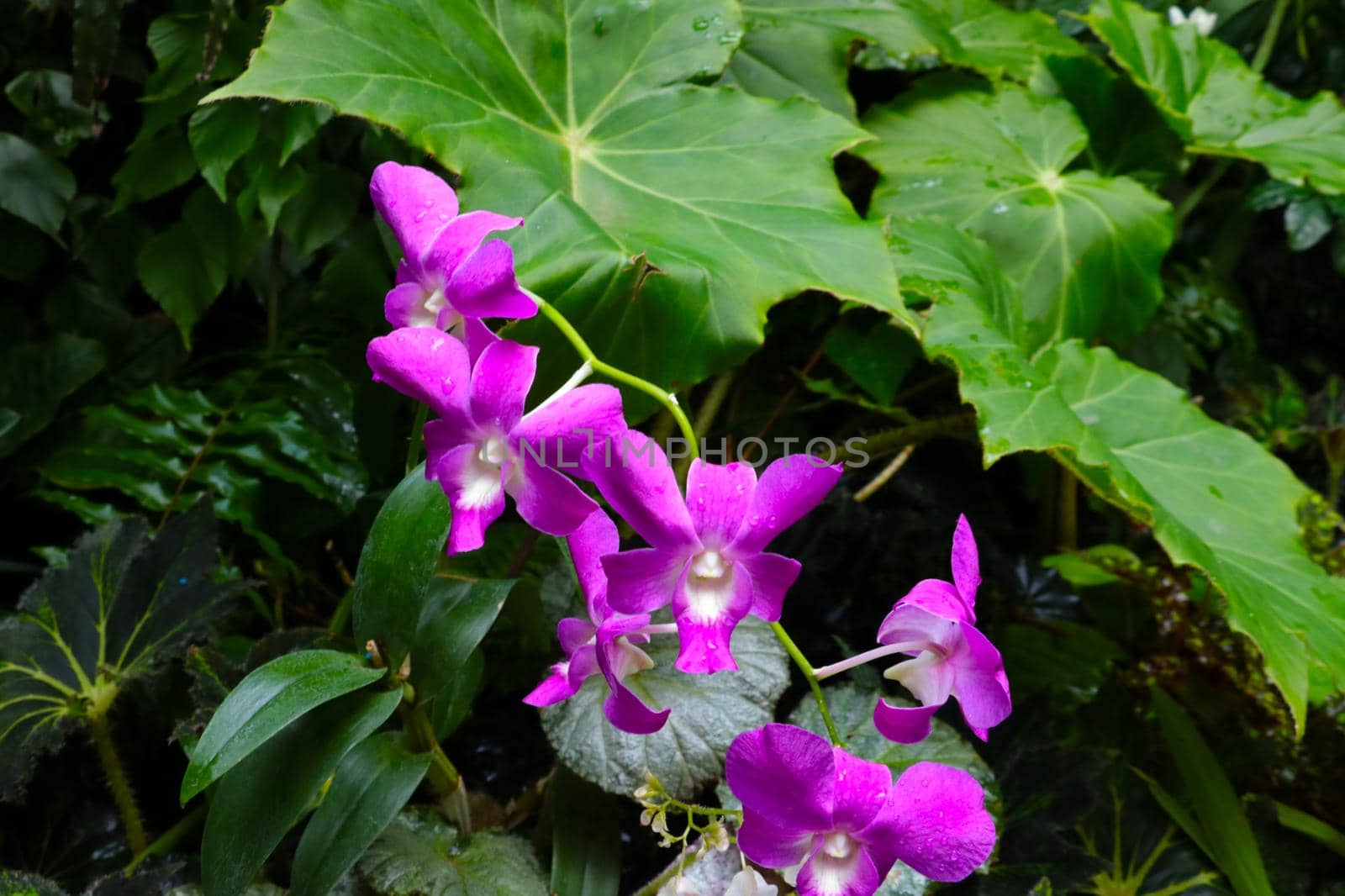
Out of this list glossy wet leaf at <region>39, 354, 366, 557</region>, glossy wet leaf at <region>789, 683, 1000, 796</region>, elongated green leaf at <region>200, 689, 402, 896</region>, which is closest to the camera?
elongated green leaf at <region>200, 689, 402, 896</region>

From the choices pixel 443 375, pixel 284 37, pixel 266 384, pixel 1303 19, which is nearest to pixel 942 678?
pixel 443 375

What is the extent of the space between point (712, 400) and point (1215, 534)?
64 cm

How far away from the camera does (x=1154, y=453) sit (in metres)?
1.23

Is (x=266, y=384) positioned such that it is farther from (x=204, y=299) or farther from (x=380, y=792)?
(x=380, y=792)

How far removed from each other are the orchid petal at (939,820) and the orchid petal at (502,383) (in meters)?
0.35

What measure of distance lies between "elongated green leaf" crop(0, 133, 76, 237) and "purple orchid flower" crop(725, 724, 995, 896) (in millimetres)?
1269

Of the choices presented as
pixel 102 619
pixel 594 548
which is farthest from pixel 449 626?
pixel 102 619

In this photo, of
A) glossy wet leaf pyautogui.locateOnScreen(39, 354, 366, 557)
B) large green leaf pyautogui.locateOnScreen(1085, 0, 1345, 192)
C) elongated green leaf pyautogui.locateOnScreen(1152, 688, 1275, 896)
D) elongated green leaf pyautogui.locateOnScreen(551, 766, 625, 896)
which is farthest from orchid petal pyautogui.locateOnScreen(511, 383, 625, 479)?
large green leaf pyautogui.locateOnScreen(1085, 0, 1345, 192)

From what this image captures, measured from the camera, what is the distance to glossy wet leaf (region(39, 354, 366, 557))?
1266 mm

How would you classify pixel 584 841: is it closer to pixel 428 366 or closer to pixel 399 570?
pixel 399 570

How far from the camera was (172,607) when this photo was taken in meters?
1.02

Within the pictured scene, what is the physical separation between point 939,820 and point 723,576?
21 centimetres

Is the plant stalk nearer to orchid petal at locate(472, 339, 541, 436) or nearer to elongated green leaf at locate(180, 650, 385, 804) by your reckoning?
elongated green leaf at locate(180, 650, 385, 804)

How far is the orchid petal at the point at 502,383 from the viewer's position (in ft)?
1.98
